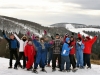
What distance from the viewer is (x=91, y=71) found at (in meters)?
11.8

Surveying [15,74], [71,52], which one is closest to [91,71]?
[71,52]

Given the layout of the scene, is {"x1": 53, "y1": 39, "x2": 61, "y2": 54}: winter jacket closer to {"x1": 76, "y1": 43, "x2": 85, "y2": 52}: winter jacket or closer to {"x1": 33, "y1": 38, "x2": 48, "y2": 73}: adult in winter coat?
{"x1": 33, "y1": 38, "x2": 48, "y2": 73}: adult in winter coat

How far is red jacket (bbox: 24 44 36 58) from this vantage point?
34.7ft

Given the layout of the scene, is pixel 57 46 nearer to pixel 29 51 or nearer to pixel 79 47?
pixel 29 51

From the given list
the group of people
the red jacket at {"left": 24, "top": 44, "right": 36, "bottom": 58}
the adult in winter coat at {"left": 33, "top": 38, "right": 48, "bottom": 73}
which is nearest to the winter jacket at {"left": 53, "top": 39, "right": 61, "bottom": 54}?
the group of people

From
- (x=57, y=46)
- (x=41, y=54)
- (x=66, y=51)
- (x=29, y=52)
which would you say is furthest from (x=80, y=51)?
(x=29, y=52)

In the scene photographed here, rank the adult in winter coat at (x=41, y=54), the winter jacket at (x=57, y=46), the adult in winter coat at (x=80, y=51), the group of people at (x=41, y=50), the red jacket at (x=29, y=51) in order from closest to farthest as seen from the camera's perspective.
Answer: the adult in winter coat at (x=41, y=54)
the group of people at (x=41, y=50)
the red jacket at (x=29, y=51)
the winter jacket at (x=57, y=46)
the adult in winter coat at (x=80, y=51)

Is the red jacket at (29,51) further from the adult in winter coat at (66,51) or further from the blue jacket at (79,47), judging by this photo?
the blue jacket at (79,47)

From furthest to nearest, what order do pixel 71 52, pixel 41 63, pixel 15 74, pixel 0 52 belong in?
pixel 0 52, pixel 71 52, pixel 41 63, pixel 15 74

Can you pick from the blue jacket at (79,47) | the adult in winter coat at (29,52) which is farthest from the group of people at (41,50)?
the blue jacket at (79,47)

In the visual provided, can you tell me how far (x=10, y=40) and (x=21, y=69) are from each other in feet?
5.37

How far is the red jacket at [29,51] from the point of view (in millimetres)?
10585

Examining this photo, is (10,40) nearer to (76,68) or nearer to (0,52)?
(76,68)

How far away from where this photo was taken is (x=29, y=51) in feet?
34.7
